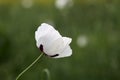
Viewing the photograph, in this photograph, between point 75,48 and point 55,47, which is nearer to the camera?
point 55,47

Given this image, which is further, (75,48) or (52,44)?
(75,48)

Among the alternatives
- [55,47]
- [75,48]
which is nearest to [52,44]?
[55,47]

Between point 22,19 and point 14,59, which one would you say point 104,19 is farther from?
point 22,19

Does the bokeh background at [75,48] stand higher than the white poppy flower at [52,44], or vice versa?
the white poppy flower at [52,44]

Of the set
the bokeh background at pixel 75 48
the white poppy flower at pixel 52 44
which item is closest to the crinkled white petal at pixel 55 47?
the white poppy flower at pixel 52 44

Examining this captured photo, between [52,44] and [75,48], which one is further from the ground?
[52,44]

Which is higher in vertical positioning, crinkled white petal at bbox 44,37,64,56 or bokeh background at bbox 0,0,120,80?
crinkled white petal at bbox 44,37,64,56

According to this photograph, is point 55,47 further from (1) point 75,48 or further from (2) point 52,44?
(1) point 75,48

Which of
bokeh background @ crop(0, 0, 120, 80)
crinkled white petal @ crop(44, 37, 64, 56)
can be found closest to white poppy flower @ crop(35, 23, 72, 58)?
crinkled white petal @ crop(44, 37, 64, 56)

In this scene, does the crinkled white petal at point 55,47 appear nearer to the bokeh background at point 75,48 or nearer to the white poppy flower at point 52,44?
the white poppy flower at point 52,44

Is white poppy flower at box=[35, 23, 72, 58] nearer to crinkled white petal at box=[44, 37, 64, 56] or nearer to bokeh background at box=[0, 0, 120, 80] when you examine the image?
crinkled white petal at box=[44, 37, 64, 56]
